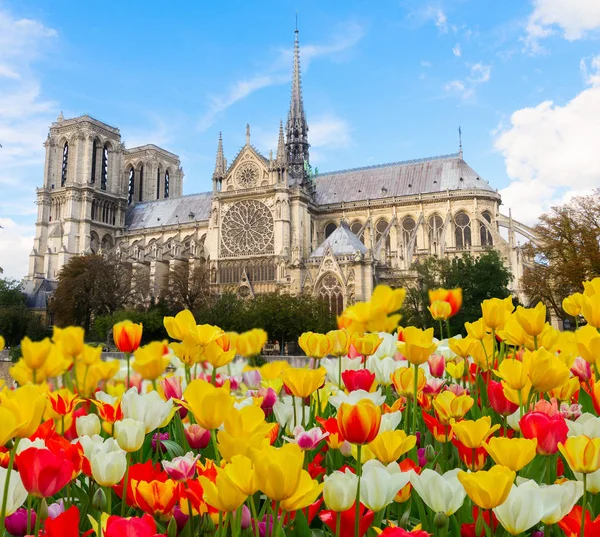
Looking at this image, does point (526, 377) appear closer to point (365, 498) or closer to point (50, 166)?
point (365, 498)

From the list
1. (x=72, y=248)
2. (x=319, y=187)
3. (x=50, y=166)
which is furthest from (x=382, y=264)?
(x=50, y=166)

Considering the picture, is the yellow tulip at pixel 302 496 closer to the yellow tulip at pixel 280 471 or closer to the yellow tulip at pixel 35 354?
the yellow tulip at pixel 280 471

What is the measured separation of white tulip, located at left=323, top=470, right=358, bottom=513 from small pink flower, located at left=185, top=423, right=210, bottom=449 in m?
0.68

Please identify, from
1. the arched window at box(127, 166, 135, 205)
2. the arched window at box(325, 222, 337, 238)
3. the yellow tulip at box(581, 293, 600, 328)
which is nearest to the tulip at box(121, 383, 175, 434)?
the yellow tulip at box(581, 293, 600, 328)

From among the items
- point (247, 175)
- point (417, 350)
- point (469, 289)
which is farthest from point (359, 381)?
point (247, 175)

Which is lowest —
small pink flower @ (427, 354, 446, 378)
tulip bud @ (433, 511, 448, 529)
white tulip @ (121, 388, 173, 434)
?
tulip bud @ (433, 511, 448, 529)

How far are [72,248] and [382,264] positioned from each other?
33565 mm

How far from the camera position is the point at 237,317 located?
93.8ft

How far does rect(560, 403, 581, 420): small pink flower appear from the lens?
7.13ft

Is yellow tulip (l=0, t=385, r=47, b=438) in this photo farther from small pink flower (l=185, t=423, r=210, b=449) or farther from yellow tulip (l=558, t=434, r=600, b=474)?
yellow tulip (l=558, t=434, r=600, b=474)

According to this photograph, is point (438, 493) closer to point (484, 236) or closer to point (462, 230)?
point (484, 236)

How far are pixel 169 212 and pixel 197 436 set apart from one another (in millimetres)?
58530

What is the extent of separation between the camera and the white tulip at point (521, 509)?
1.25 m

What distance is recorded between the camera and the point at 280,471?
1124 mm
